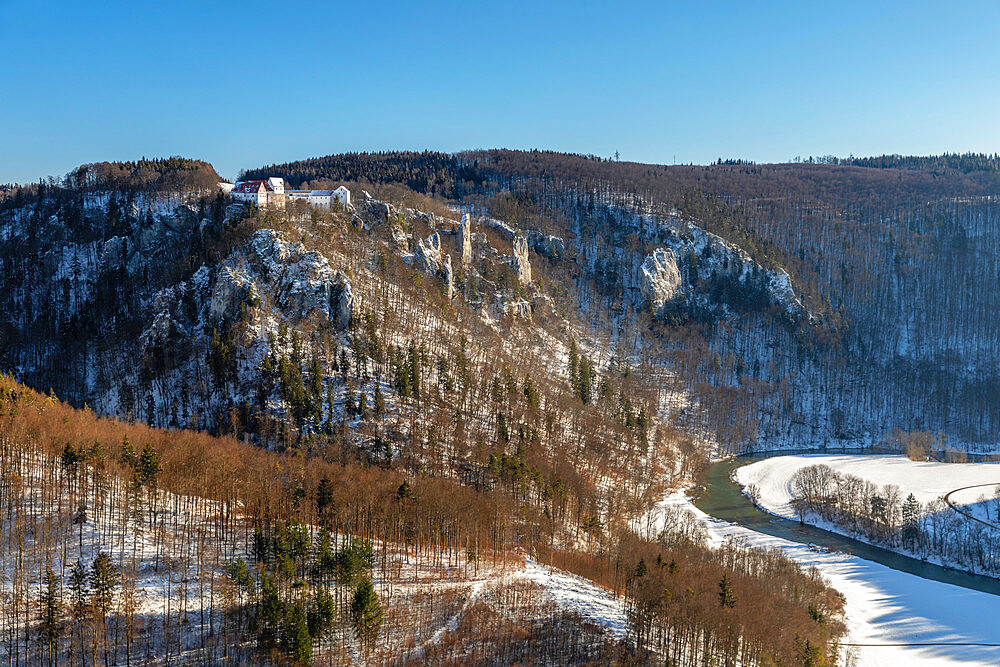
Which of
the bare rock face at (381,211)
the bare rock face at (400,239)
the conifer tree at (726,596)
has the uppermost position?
the bare rock face at (381,211)

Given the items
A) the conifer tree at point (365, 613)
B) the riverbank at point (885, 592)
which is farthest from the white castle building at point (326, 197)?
the conifer tree at point (365, 613)

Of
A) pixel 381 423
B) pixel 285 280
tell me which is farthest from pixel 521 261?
pixel 381 423

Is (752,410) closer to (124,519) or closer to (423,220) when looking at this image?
(423,220)

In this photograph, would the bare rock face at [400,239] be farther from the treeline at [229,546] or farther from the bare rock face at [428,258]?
the treeline at [229,546]

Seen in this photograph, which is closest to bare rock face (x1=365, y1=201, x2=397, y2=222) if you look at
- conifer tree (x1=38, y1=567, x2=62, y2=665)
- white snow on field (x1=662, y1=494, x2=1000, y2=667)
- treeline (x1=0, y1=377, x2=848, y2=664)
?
treeline (x1=0, y1=377, x2=848, y2=664)

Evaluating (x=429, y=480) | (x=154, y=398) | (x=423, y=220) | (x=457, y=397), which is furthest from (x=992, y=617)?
(x=423, y=220)

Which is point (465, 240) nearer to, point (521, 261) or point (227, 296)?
point (521, 261)
